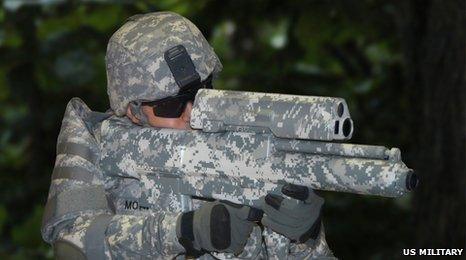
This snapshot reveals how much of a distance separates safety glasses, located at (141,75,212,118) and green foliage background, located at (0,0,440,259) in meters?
2.15

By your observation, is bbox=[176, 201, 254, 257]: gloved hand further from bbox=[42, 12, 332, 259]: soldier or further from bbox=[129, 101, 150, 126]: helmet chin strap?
bbox=[129, 101, 150, 126]: helmet chin strap

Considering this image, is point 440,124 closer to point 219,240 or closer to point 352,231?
point 352,231

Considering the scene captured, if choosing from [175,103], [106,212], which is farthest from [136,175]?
[175,103]

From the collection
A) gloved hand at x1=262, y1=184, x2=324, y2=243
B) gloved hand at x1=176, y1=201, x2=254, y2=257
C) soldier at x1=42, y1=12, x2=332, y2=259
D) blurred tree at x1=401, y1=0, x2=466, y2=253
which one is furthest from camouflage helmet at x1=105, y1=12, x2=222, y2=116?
blurred tree at x1=401, y1=0, x2=466, y2=253

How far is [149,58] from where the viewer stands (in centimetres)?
394

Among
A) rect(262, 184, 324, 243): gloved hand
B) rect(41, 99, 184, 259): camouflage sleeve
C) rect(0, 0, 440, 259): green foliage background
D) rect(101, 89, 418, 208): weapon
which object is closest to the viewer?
rect(101, 89, 418, 208): weapon

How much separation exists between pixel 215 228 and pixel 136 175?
55 cm

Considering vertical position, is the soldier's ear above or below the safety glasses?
below

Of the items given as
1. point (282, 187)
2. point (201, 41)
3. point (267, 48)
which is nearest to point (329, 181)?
point (282, 187)

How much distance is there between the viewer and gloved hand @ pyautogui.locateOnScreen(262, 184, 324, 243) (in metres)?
3.49

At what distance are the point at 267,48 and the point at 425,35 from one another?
2.44 metres

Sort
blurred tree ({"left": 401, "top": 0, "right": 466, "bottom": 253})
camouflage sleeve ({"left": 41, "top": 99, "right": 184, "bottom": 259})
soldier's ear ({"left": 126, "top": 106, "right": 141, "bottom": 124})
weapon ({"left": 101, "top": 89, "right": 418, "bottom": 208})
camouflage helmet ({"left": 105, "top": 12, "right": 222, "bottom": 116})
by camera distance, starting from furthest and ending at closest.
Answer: blurred tree ({"left": 401, "top": 0, "right": 466, "bottom": 253}) → soldier's ear ({"left": 126, "top": 106, "right": 141, "bottom": 124}) → camouflage helmet ({"left": 105, "top": 12, "right": 222, "bottom": 116}) → camouflage sleeve ({"left": 41, "top": 99, "right": 184, "bottom": 259}) → weapon ({"left": 101, "top": 89, "right": 418, "bottom": 208})

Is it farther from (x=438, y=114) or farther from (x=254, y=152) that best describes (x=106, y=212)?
(x=438, y=114)

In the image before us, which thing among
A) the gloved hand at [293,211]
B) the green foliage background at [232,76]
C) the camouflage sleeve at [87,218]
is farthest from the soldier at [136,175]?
the green foliage background at [232,76]
